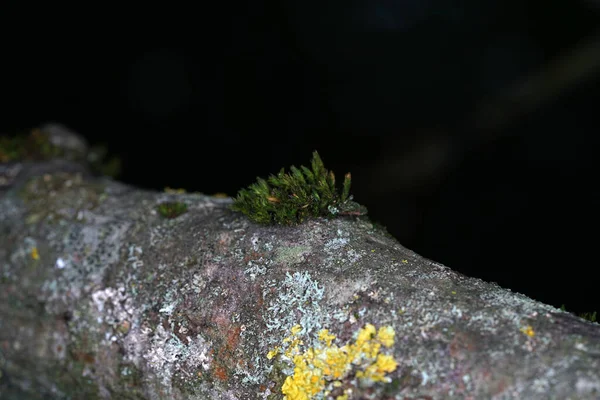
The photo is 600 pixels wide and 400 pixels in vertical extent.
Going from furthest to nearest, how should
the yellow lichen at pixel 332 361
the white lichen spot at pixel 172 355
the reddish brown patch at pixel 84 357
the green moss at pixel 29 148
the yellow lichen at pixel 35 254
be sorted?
the green moss at pixel 29 148 → the yellow lichen at pixel 35 254 → the reddish brown patch at pixel 84 357 → the white lichen spot at pixel 172 355 → the yellow lichen at pixel 332 361

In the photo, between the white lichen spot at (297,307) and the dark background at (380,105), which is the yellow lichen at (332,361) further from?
the dark background at (380,105)

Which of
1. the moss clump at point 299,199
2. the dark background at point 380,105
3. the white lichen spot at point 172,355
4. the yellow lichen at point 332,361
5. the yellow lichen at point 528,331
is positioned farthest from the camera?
the dark background at point 380,105

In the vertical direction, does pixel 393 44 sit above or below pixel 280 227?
above

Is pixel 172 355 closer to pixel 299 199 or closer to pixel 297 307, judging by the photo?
pixel 297 307

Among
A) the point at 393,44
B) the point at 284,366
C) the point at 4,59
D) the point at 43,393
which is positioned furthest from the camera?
the point at 393,44

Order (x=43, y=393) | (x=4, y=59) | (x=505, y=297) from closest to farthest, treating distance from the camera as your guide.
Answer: (x=505, y=297), (x=43, y=393), (x=4, y=59)

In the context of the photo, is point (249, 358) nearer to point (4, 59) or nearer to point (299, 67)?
point (299, 67)

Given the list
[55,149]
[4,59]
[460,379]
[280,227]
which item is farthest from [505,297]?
[4,59]

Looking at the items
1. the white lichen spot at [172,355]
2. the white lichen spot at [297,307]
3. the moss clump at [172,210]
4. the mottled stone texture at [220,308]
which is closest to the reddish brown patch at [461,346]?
the mottled stone texture at [220,308]
